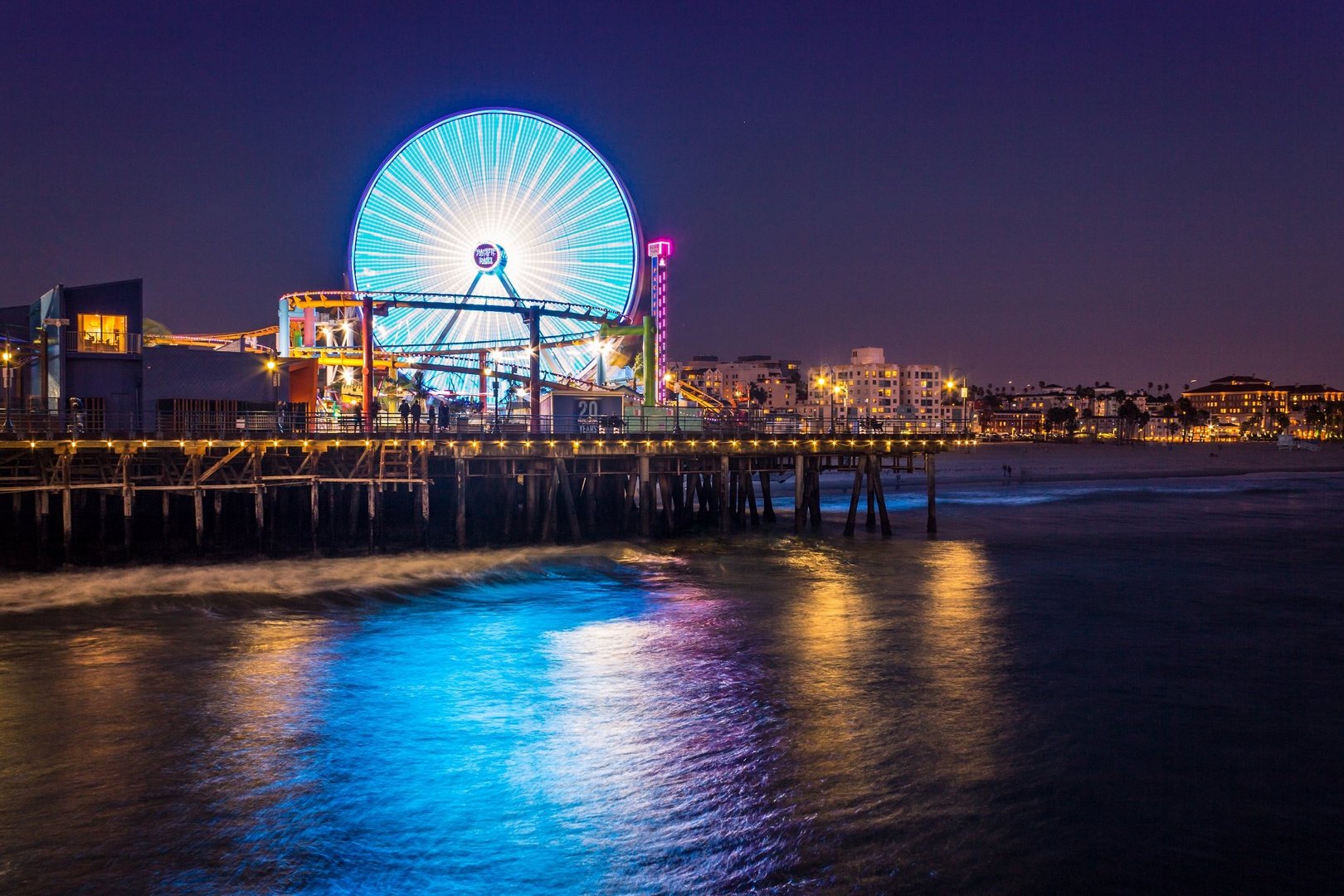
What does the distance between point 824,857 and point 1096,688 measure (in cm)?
872

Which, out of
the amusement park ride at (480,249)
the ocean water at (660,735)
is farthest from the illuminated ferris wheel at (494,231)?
the ocean water at (660,735)

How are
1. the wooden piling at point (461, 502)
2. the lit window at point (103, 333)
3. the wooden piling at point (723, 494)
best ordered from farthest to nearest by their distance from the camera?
the wooden piling at point (723, 494), the lit window at point (103, 333), the wooden piling at point (461, 502)

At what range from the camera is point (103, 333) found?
3619 cm

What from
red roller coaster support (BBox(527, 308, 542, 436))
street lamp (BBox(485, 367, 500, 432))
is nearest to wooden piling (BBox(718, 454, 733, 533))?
red roller coaster support (BBox(527, 308, 542, 436))

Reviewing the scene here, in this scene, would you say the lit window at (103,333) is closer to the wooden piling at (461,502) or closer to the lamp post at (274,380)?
the lamp post at (274,380)

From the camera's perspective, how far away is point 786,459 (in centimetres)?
4809

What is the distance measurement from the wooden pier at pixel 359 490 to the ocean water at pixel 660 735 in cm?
357

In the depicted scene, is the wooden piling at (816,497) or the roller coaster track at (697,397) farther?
the roller coaster track at (697,397)

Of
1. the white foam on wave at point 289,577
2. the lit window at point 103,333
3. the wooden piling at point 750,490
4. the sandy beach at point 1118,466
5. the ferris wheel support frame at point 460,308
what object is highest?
the ferris wheel support frame at point 460,308

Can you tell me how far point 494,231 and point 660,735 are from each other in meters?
45.3

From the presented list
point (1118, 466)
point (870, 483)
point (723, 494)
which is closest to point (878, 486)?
point (870, 483)

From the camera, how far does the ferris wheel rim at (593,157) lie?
55031mm

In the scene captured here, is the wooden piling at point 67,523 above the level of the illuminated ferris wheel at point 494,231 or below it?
below

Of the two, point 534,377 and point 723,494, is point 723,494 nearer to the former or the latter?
point 723,494
